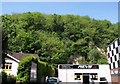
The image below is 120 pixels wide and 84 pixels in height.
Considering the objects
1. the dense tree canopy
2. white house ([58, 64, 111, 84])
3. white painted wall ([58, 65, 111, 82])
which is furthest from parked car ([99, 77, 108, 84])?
the dense tree canopy

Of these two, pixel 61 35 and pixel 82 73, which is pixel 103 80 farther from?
pixel 61 35

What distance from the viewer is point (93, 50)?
75812 mm

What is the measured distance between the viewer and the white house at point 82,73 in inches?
2221

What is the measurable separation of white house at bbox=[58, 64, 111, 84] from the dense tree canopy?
29.2 feet

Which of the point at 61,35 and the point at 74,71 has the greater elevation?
the point at 61,35

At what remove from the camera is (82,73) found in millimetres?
57688

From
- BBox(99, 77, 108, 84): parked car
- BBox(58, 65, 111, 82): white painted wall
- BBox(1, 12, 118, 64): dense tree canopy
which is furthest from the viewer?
BBox(1, 12, 118, 64): dense tree canopy

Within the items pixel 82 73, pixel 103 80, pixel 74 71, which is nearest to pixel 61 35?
pixel 74 71

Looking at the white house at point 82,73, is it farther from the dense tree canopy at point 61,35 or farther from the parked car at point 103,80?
the dense tree canopy at point 61,35

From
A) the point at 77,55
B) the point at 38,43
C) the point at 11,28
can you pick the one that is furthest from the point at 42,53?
the point at 11,28

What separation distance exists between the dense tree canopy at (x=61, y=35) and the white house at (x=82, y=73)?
8892 millimetres

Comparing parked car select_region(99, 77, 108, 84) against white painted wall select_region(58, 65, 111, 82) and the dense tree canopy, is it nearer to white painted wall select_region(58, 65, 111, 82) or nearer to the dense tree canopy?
white painted wall select_region(58, 65, 111, 82)

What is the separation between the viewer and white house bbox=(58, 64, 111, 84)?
A: 56406 mm

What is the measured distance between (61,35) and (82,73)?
3027 centimetres
